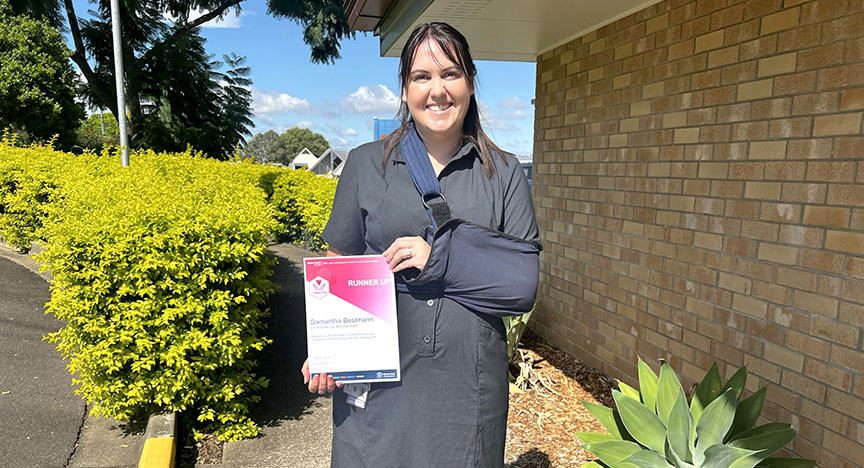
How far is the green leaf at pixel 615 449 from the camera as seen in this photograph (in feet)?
8.04

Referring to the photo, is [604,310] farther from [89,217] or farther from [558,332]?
[89,217]

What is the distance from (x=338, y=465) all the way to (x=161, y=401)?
2.36 metres

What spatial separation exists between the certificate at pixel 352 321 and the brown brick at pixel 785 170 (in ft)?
8.21

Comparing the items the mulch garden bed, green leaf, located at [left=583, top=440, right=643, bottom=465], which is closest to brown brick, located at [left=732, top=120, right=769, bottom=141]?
green leaf, located at [left=583, top=440, right=643, bottom=465]

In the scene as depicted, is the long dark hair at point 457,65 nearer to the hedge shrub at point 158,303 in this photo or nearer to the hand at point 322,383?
the hand at point 322,383

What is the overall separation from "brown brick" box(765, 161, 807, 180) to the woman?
204 cm

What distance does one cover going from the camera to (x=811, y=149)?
288 centimetres

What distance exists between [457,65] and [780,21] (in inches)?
96.1

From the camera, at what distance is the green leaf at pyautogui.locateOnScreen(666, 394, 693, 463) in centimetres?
232

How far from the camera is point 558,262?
5.57 meters

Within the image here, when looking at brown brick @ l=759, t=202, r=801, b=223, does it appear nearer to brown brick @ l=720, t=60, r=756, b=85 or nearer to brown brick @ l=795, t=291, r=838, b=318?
brown brick @ l=795, t=291, r=838, b=318

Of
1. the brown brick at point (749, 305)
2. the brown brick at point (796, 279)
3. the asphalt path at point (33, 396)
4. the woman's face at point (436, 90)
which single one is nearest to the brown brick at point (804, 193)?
the brown brick at point (796, 279)

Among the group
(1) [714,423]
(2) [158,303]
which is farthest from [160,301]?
(1) [714,423]

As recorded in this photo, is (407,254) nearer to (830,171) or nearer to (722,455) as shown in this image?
(722,455)
